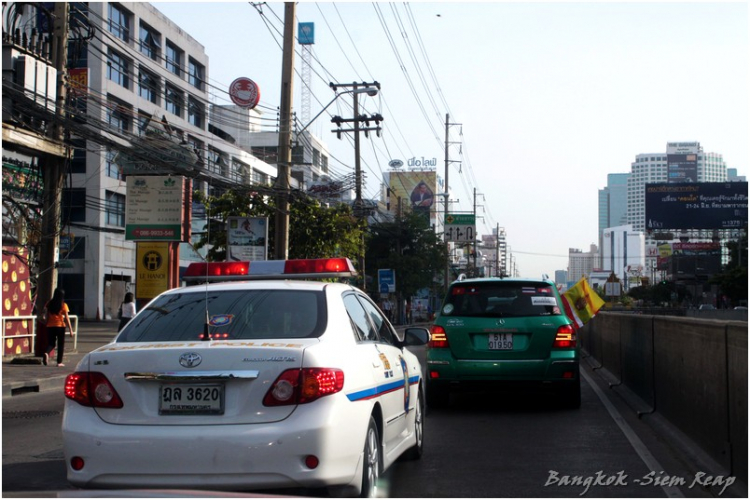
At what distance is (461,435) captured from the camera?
29.8ft

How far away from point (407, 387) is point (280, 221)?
16.8 meters

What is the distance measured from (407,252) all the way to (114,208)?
19730 millimetres

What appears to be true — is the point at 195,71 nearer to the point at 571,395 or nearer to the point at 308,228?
the point at 308,228

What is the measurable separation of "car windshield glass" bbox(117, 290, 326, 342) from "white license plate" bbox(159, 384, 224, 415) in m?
0.50

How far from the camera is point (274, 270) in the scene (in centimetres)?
802

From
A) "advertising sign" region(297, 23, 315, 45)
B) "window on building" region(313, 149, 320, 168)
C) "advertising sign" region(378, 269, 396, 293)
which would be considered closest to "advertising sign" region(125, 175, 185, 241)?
"advertising sign" region(378, 269, 396, 293)

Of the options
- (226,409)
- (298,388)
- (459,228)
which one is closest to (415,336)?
(298,388)

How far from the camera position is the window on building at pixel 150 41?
5178 cm

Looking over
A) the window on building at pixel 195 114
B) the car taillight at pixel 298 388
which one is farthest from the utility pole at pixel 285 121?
the window on building at pixel 195 114

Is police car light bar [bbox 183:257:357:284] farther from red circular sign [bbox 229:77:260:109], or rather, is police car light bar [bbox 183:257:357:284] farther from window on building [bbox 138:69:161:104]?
window on building [bbox 138:69:161:104]

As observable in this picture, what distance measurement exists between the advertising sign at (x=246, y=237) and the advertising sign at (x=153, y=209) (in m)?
3.73

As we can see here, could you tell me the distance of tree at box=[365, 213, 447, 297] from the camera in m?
57.6

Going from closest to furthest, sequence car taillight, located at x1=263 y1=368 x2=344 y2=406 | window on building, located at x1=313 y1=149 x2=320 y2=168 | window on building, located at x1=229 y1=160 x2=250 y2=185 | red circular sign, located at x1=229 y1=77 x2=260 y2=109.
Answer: car taillight, located at x1=263 y1=368 x2=344 y2=406 → window on building, located at x1=229 y1=160 x2=250 y2=185 → red circular sign, located at x1=229 y1=77 x2=260 y2=109 → window on building, located at x1=313 y1=149 x2=320 y2=168

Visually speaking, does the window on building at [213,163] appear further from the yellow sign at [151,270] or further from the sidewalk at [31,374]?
the sidewalk at [31,374]
